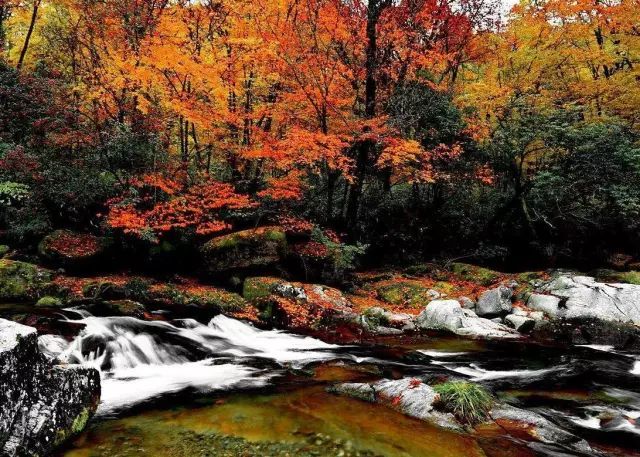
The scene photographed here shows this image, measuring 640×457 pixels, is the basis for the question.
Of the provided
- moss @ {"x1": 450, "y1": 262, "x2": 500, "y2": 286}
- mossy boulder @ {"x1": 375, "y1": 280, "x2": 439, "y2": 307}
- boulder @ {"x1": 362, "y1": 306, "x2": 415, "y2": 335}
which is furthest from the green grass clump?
moss @ {"x1": 450, "y1": 262, "x2": 500, "y2": 286}

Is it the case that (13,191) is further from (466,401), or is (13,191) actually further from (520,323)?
(520,323)

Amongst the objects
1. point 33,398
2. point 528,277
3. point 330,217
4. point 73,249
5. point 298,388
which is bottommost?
point 298,388

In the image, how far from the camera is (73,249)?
14.1 meters

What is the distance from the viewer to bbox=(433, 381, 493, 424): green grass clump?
566cm

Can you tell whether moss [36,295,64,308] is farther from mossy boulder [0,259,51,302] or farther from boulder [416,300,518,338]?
boulder [416,300,518,338]

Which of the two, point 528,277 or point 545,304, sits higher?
point 528,277

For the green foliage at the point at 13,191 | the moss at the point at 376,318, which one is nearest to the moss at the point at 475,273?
the moss at the point at 376,318

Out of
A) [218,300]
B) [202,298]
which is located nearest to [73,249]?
[202,298]

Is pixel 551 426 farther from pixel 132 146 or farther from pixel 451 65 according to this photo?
pixel 451 65

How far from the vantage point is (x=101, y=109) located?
14.2 m

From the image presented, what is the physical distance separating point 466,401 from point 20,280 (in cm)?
1199

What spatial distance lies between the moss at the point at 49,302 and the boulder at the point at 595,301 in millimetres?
13083

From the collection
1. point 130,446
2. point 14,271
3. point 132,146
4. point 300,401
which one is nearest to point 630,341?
point 300,401

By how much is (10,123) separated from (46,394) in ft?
44.9
